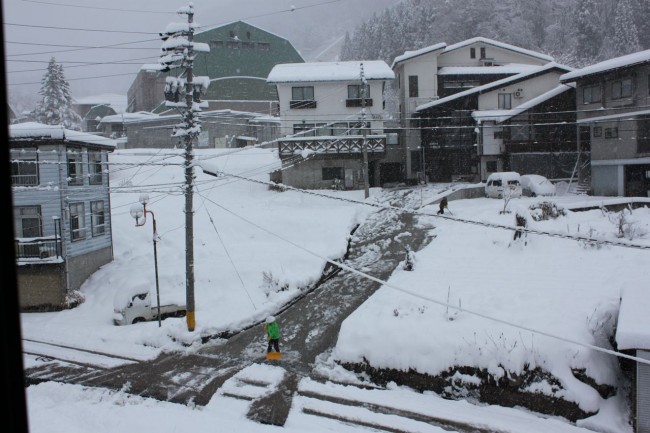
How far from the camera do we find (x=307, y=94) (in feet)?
129

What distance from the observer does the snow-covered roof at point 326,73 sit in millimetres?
38656

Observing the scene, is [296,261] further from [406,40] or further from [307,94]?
[406,40]

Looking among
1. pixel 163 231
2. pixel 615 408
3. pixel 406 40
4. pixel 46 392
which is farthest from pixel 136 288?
pixel 406 40

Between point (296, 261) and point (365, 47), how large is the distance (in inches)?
2453

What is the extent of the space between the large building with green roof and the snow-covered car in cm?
3487

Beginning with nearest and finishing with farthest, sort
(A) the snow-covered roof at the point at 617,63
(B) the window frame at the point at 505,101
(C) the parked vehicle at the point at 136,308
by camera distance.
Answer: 1. (C) the parked vehicle at the point at 136,308
2. (A) the snow-covered roof at the point at 617,63
3. (B) the window frame at the point at 505,101

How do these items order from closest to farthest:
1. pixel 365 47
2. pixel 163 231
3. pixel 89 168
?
pixel 89 168 < pixel 163 231 < pixel 365 47

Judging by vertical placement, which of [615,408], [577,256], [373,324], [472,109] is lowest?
[615,408]

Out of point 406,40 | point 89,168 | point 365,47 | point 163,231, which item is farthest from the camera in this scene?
point 365,47

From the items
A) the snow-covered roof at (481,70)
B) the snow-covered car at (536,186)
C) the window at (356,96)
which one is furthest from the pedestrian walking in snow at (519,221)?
the snow-covered roof at (481,70)

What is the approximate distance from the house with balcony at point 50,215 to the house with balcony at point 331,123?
53.0 ft

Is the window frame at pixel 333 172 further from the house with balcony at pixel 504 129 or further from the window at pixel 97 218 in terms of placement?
the window at pixel 97 218

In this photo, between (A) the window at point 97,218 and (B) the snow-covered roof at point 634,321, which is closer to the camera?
(B) the snow-covered roof at point 634,321

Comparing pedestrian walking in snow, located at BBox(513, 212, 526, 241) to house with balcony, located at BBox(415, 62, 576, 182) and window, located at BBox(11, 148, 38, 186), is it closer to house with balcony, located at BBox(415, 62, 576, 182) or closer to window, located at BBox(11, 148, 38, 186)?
house with balcony, located at BBox(415, 62, 576, 182)
